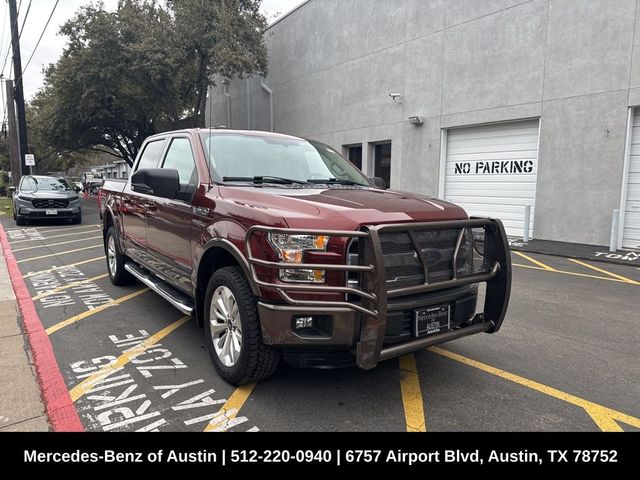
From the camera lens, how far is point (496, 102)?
511 inches

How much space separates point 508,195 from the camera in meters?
13.3

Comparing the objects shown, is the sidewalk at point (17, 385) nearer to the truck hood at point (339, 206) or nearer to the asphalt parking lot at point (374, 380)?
the asphalt parking lot at point (374, 380)

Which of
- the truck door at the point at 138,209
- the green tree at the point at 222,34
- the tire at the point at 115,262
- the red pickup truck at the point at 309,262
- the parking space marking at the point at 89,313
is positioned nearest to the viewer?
the red pickup truck at the point at 309,262

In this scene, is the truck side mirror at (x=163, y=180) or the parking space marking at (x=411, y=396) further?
the truck side mirror at (x=163, y=180)

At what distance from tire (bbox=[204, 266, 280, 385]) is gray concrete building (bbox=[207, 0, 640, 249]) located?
6.17 metres

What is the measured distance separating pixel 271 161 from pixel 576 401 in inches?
123

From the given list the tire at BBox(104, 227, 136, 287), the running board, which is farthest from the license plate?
the tire at BBox(104, 227, 136, 287)

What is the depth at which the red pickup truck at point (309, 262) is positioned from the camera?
9.73 feet

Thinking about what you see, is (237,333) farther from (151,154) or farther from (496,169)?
(496,169)

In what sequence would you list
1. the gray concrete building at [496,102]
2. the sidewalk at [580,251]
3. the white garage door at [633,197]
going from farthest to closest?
the gray concrete building at [496,102] → the white garage door at [633,197] → the sidewalk at [580,251]

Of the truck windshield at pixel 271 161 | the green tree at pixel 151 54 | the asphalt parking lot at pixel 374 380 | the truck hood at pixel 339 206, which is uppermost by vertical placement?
the green tree at pixel 151 54

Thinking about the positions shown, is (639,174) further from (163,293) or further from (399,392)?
(163,293)

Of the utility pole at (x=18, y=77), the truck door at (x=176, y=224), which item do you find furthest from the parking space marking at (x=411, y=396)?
the utility pole at (x=18, y=77)

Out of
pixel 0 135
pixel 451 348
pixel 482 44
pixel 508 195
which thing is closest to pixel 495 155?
pixel 508 195
